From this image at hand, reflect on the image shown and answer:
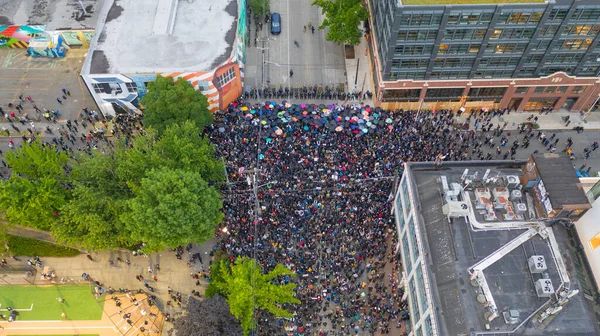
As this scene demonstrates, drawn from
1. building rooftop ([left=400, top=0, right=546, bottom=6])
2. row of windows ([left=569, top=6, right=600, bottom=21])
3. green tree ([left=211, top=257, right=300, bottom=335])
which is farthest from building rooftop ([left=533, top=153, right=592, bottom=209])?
green tree ([left=211, top=257, right=300, bottom=335])

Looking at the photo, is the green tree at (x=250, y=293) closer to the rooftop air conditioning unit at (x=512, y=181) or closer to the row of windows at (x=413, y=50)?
the rooftop air conditioning unit at (x=512, y=181)

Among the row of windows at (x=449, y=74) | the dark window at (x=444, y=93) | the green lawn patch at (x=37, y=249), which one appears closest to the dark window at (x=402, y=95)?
the dark window at (x=444, y=93)

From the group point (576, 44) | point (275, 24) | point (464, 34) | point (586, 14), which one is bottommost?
point (576, 44)

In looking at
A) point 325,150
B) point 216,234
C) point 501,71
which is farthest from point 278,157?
point 501,71

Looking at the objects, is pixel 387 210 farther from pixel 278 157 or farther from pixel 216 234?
pixel 216 234

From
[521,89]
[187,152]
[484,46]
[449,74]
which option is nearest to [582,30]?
[521,89]

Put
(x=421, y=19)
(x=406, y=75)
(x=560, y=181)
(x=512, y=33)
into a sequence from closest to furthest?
(x=560, y=181) < (x=421, y=19) < (x=512, y=33) < (x=406, y=75)

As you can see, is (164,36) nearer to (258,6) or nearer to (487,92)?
(258,6)
